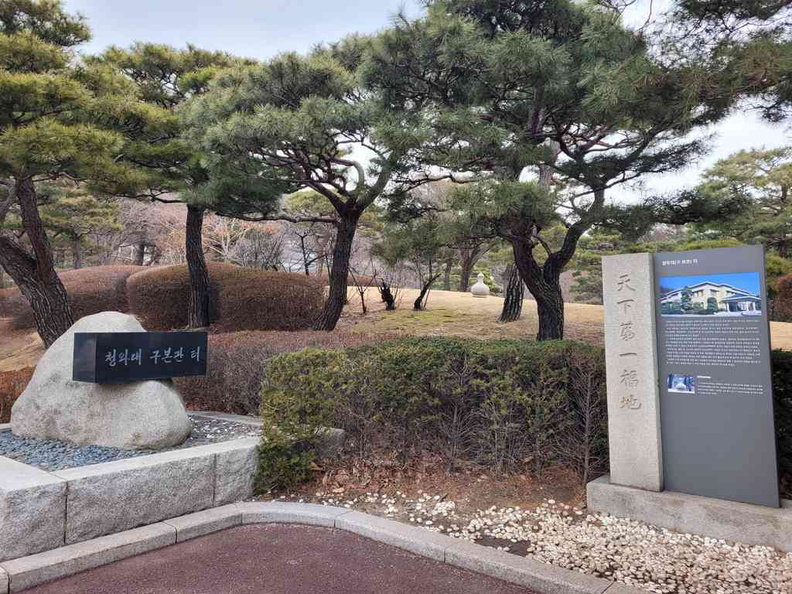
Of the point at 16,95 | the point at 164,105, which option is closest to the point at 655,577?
the point at 16,95

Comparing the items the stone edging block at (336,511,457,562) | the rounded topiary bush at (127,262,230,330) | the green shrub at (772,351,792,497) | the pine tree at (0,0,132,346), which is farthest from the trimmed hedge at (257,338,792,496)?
the rounded topiary bush at (127,262,230,330)

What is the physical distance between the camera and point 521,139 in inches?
249

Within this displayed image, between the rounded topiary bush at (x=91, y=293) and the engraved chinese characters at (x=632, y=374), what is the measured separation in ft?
37.9

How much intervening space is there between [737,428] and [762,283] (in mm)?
827

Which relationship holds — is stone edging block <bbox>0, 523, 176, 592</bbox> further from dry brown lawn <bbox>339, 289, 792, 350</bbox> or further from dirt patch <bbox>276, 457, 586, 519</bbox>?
dry brown lawn <bbox>339, 289, 792, 350</bbox>

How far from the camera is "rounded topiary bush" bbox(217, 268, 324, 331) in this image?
402 inches

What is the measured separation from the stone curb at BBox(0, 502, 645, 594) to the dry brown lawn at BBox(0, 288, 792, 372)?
673cm

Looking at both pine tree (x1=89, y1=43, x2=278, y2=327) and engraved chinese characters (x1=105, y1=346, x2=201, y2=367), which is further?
pine tree (x1=89, y1=43, x2=278, y2=327)

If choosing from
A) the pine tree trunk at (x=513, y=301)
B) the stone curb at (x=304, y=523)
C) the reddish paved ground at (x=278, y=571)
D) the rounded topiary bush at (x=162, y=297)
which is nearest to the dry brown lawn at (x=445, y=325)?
the pine tree trunk at (x=513, y=301)

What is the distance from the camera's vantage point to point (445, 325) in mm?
11516

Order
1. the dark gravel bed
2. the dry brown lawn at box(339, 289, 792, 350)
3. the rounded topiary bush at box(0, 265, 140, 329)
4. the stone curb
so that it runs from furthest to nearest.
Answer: the rounded topiary bush at box(0, 265, 140, 329) → the dry brown lawn at box(339, 289, 792, 350) → the dark gravel bed → the stone curb

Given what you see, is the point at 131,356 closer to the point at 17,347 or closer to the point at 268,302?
the point at 268,302

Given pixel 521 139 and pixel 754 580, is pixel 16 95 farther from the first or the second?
pixel 754 580

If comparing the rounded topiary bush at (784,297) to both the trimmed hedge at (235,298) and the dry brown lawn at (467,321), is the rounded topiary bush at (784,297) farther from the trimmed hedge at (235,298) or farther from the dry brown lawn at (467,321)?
the trimmed hedge at (235,298)
